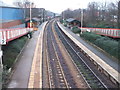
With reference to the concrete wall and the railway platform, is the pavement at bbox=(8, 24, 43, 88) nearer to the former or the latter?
the railway platform

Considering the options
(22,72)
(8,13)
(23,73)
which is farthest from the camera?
(8,13)

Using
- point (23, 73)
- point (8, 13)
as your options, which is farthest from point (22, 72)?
point (8, 13)

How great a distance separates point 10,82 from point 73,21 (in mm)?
44329

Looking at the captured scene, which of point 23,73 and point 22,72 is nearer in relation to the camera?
point 23,73

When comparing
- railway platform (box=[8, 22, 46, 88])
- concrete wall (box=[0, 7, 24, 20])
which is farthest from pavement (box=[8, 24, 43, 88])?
concrete wall (box=[0, 7, 24, 20])

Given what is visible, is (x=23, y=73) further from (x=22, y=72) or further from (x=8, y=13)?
(x=8, y=13)

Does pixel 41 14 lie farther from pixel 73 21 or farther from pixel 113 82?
pixel 113 82

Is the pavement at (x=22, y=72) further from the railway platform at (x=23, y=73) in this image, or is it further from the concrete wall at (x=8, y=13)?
the concrete wall at (x=8, y=13)

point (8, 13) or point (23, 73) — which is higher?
point (8, 13)

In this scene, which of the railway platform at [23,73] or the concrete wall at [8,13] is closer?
the railway platform at [23,73]

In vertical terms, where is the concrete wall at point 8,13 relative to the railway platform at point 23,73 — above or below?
above

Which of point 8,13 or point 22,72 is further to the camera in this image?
point 8,13

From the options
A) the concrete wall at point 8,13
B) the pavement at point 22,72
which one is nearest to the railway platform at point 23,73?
the pavement at point 22,72

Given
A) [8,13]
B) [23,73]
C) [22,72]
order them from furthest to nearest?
1. [8,13]
2. [22,72]
3. [23,73]
